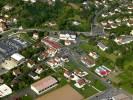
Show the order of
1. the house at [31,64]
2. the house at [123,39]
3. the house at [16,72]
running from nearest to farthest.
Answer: the house at [16,72]
the house at [31,64]
the house at [123,39]

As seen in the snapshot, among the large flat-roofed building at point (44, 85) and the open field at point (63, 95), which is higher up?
the large flat-roofed building at point (44, 85)

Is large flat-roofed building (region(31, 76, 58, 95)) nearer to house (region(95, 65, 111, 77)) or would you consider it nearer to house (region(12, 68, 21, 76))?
A: house (region(12, 68, 21, 76))

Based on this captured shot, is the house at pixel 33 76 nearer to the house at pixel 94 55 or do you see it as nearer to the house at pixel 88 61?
the house at pixel 88 61

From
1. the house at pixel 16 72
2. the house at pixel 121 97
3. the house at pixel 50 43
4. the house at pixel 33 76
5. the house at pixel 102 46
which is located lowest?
the house at pixel 121 97

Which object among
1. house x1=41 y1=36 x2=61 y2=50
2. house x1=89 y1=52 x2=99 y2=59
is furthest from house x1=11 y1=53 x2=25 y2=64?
house x1=89 y1=52 x2=99 y2=59

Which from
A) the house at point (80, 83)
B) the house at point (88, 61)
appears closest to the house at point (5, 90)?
the house at point (80, 83)
